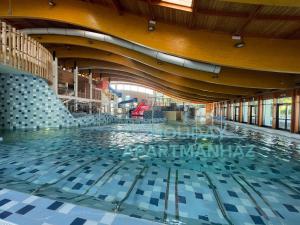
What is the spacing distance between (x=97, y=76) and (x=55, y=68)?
34.1ft

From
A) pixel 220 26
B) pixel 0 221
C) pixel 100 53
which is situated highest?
pixel 100 53

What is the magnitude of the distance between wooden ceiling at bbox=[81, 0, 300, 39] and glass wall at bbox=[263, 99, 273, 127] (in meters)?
7.64

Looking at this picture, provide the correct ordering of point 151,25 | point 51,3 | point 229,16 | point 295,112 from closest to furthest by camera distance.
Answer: point 229,16 < point 151,25 < point 51,3 < point 295,112

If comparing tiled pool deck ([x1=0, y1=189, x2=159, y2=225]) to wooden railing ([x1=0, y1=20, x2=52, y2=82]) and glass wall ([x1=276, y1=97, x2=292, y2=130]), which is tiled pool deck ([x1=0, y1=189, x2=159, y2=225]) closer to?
wooden railing ([x1=0, y1=20, x2=52, y2=82])

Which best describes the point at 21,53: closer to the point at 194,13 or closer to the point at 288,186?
the point at 194,13

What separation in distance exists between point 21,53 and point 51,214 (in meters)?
6.26

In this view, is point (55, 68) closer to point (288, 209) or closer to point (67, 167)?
point (67, 167)

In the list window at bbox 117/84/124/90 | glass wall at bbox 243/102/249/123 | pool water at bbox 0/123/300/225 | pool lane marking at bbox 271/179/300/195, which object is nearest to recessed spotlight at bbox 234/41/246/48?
pool water at bbox 0/123/300/225

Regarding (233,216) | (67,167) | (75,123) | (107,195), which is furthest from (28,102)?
(233,216)

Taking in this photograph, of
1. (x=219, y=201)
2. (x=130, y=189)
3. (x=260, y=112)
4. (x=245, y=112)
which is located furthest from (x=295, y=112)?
(x=130, y=189)

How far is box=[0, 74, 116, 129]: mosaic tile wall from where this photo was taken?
7473mm

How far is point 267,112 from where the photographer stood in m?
12.5

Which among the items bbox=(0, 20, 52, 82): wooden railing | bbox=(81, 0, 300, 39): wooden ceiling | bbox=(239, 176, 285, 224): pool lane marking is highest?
bbox=(81, 0, 300, 39): wooden ceiling

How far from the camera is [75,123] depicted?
9680mm
